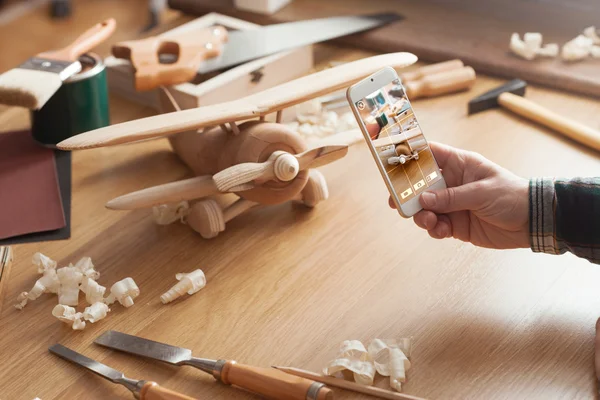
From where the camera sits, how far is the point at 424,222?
0.92m

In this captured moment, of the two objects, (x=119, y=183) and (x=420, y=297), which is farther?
(x=119, y=183)

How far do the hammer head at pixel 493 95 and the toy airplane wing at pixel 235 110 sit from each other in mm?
273

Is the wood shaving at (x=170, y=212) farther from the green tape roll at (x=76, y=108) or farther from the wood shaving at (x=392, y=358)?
the wood shaving at (x=392, y=358)

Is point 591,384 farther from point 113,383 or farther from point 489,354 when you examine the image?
point 113,383

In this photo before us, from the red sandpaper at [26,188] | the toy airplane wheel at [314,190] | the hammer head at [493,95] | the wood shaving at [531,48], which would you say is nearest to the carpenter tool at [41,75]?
the red sandpaper at [26,188]

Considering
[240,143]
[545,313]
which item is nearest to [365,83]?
[240,143]

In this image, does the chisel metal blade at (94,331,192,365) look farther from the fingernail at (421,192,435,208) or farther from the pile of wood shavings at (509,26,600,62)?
the pile of wood shavings at (509,26,600,62)

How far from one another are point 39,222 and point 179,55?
1.17 feet

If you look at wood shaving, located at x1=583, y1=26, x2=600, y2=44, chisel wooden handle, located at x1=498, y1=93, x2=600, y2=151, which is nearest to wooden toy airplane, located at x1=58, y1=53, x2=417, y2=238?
chisel wooden handle, located at x1=498, y1=93, x2=600, y2=151

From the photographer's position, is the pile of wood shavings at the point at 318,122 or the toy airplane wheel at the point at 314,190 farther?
the pile of wood shavings at the point at 318,122

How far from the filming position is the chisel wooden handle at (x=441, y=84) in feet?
4.31

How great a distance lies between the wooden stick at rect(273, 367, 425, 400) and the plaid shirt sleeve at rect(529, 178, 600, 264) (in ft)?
0.87

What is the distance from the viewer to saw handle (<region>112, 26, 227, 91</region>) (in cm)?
115

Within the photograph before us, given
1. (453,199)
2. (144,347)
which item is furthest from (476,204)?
(144,347)
